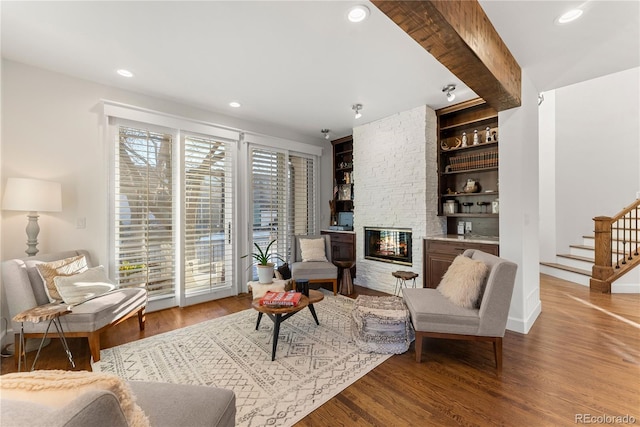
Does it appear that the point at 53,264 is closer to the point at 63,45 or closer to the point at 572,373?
the point at 63,45

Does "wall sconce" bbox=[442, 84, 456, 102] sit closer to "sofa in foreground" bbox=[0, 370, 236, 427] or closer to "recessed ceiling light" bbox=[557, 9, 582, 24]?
"recessed ceiling light" bbox=[557, 9, 582, 24]

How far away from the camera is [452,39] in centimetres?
163

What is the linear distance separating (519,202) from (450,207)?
1195mm

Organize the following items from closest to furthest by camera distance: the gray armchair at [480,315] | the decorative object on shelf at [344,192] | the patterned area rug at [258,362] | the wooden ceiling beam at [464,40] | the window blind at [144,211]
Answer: the wooden ceiling beam at [464,40] < the patterned area rug at [258,362] < the gray armchair at [480,315] < the window blind at [144,211] < the decorative object on shelf at [344,192]

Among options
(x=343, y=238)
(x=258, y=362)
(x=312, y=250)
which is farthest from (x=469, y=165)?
(x=258, y=362)

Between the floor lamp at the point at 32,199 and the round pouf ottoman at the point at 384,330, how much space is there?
10.2 feet

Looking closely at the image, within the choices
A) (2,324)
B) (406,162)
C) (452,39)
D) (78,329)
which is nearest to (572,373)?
(452,39)

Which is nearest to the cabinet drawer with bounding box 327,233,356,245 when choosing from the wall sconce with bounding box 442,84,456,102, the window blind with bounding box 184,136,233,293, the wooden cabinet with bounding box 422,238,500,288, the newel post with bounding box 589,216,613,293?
the wooden cabinet with bounding box 422,238,500,288

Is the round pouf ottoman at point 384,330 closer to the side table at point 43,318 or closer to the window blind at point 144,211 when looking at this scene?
the side table at point 43,318

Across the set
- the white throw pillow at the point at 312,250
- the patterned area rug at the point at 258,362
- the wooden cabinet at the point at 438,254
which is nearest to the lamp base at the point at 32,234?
the patterned area rug at the point at 258,362

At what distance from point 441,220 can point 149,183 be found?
4105 mm

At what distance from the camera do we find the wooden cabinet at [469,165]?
357 centimetres

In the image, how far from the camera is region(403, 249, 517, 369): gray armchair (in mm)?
2082
